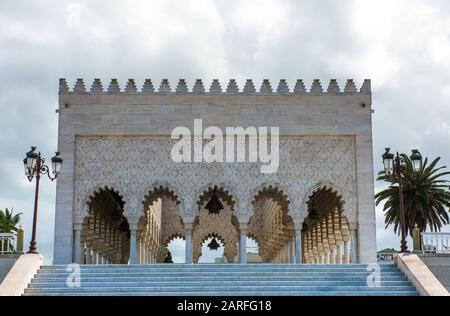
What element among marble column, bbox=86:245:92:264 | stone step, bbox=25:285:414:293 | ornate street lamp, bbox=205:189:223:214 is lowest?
stone step, bbox=25:285:414:293

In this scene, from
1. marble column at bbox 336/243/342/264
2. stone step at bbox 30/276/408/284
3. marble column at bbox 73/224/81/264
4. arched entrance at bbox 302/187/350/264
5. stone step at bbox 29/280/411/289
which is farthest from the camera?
marble column at bbox 336/243/342/264

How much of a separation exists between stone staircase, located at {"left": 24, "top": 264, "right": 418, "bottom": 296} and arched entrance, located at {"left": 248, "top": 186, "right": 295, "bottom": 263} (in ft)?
18.5

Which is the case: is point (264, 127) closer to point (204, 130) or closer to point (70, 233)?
point (204, 130)

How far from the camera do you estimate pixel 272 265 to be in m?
20.1

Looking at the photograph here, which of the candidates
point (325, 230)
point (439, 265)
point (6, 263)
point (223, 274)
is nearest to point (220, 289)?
point (223, 274)

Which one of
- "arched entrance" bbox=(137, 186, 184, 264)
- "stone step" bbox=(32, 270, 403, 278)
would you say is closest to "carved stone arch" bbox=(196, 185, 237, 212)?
"stone step" bbox=(32, 270, 403, 278)

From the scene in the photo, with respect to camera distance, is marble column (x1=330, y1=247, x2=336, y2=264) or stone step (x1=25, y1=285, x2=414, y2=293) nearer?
stone step (x1=25, y1=285, x2=414, y2=293)

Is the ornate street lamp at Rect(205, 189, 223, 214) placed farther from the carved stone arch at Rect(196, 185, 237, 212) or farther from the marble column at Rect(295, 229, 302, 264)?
the marble column at Rect(295, 229, 302, 264)

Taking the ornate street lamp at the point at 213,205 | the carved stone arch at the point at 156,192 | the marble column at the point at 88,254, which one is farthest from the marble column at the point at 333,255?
the marble column at the point at 88,254

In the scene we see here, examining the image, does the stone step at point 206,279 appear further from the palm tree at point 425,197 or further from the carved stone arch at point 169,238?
the carved stone arch at point 169,238

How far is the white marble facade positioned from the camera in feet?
82.6

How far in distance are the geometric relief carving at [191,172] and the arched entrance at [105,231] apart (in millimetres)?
1142

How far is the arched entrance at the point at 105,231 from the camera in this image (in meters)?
28.5

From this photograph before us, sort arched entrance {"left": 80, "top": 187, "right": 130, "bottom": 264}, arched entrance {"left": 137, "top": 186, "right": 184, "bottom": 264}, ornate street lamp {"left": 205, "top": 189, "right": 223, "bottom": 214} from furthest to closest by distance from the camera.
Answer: arched entrance {"left": 137, "top": 186, "right": 184, "bottom": 264}
arched entrance {"left": 80, "top": 187, "right": 130, "bottom": 264}
ornate street lamp {"left": 205, "top": 189, "right": 223, "bottom": 214}
